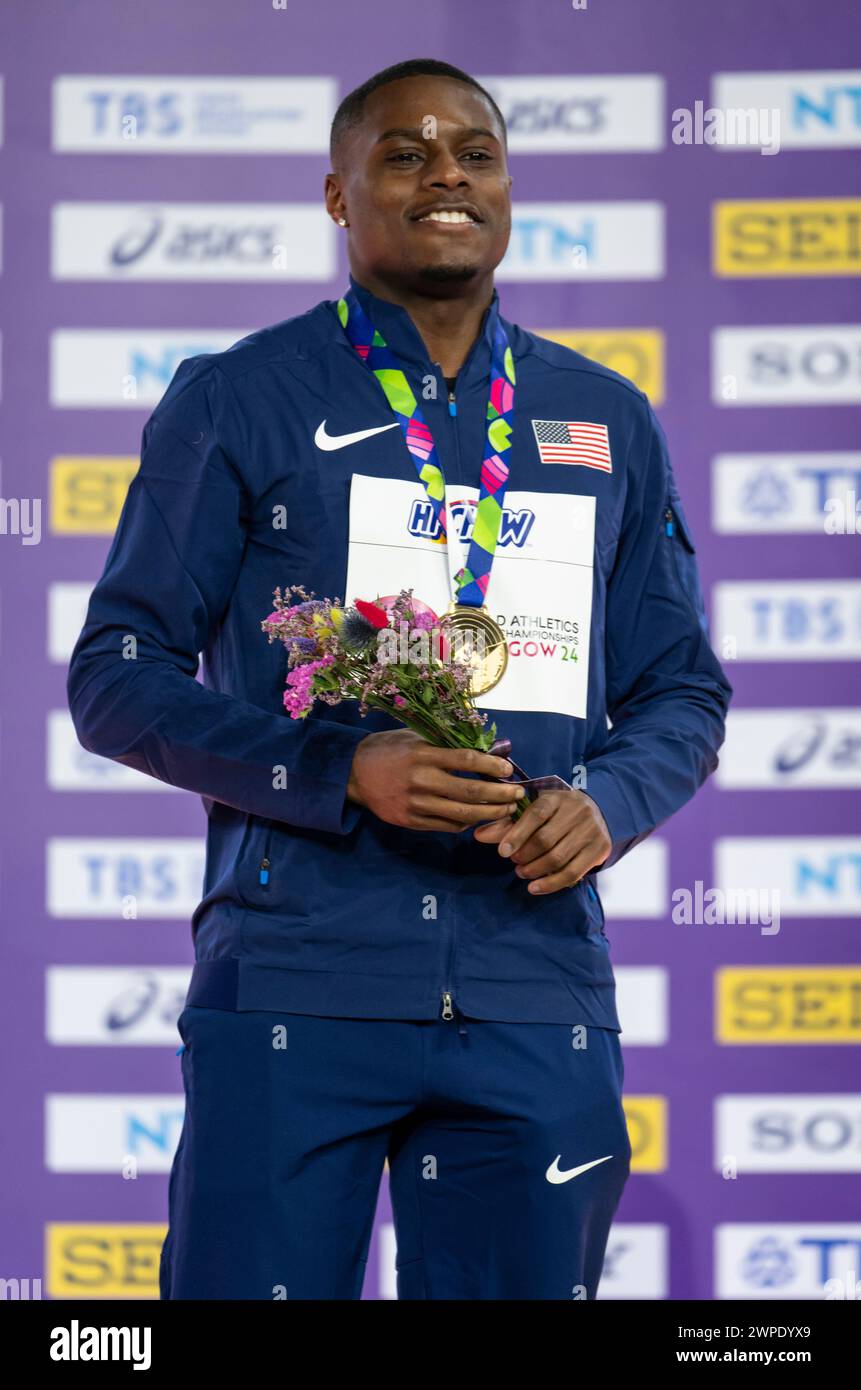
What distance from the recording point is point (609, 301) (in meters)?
3.58

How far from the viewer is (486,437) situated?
210 centimetres

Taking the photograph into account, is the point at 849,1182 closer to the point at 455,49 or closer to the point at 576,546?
the point at 576,546

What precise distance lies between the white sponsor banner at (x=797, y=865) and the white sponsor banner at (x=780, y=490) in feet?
2.21

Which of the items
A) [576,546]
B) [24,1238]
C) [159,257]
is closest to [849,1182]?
[24,1238]

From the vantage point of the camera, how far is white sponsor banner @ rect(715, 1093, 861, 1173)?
11.6 feet

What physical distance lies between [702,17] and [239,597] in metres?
2.19

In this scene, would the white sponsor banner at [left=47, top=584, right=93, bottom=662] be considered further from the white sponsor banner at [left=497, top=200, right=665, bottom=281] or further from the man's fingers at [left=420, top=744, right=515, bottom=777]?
the man's fingers at [left=420, top=744, right=515, bottom=777]

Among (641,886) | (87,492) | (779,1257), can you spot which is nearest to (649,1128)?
(779,1257)

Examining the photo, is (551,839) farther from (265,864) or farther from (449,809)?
(265,864)

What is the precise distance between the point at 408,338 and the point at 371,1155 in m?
1.02

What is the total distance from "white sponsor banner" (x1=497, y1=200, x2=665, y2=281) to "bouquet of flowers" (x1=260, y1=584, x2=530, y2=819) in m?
1.95

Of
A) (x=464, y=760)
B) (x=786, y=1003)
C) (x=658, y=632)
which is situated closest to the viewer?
(x=464, y=760)

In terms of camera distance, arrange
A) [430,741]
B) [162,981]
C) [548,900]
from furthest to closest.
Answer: [162,981] → [548,900] → [430,741]

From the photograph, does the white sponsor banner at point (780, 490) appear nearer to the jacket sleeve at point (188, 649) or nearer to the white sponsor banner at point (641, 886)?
the white sponsor banner at point (641, 886)
